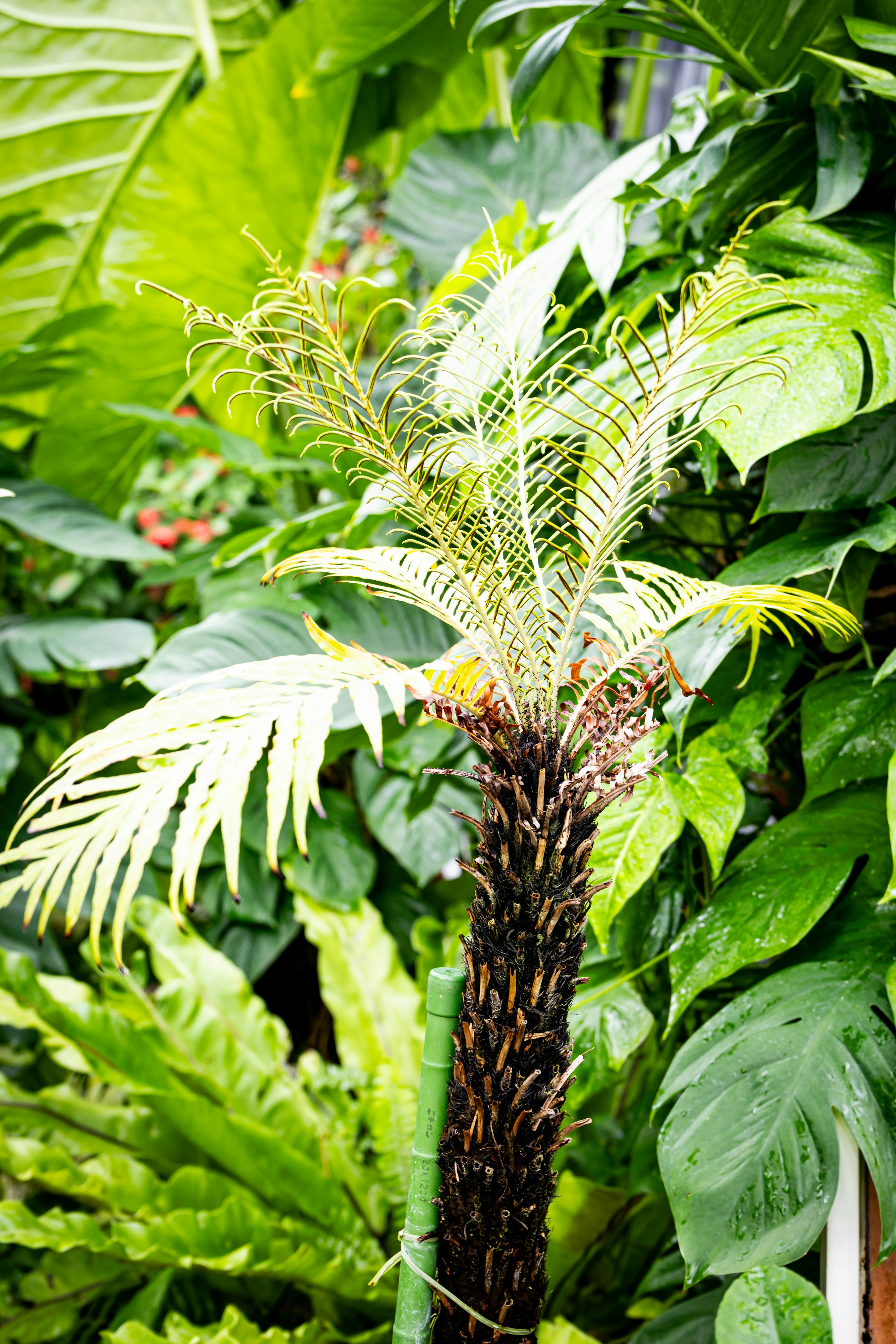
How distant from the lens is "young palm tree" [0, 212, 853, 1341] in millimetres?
397

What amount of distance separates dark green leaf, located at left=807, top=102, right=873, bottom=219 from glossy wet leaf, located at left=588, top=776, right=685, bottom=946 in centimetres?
50

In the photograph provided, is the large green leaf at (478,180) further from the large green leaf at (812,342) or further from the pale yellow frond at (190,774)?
the pale yellow frond at (190,774)

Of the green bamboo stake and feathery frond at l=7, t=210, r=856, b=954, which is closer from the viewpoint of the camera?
feathery frond at l=7, t=210, r=856, b=954

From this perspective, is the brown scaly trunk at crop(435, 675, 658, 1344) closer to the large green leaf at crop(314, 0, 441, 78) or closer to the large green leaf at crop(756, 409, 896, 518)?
the large green leaf at crop(756, 409, 896, 518)

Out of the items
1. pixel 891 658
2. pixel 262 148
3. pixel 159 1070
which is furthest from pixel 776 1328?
pixel 262 148

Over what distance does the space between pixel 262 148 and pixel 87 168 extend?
1.59 ft

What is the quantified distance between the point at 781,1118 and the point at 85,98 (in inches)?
89.3

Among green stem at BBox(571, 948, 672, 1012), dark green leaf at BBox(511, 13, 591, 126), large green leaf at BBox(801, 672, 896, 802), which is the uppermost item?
dark green leaf at BBox(511, 13, 591, 126)

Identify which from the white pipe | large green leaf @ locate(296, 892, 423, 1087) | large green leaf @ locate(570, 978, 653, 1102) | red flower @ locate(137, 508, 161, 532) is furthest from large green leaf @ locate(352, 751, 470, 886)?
red flower @ locate(137, 508, 161, 532)

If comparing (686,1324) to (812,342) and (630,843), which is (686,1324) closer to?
(630,843)

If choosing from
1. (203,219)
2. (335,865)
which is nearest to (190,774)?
(335,865)

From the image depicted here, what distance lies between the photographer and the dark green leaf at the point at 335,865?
1460mm

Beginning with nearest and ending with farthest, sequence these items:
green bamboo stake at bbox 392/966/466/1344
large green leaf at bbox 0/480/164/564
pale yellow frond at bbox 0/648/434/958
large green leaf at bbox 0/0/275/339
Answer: pale yellow frond at bbox 0/648/434/958 < green bamboo stake at bbox 392/966/466/1344 < large green leaf at bbox 0/480/164/564 < large green leaf at bbox 0/0/275/339

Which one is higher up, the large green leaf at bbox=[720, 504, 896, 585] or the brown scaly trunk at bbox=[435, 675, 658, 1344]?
the large green leaf at bbox=[720, 504, 896, 585]
